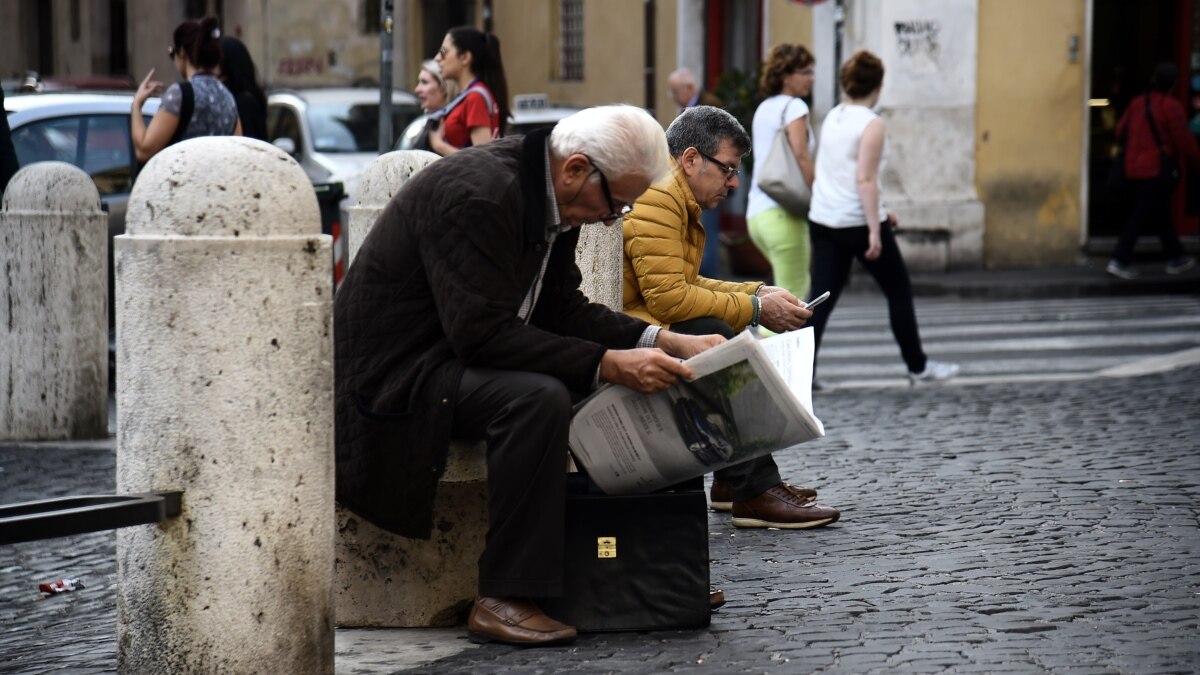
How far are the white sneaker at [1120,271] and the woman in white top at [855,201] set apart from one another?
712 cm

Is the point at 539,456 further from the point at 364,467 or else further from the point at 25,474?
the point at 25,474

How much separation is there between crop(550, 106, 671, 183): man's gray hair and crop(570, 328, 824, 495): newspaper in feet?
1.64

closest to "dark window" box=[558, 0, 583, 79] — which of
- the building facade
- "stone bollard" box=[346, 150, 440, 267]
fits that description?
the building facade

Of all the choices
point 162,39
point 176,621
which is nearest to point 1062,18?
point 176,621

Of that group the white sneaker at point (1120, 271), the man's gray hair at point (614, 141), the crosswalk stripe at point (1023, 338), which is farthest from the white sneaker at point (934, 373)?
the white sneaker at point (1120, 271)

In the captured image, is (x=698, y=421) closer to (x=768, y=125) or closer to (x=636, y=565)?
(x=636, y=565)

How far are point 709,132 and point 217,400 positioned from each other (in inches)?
94.9

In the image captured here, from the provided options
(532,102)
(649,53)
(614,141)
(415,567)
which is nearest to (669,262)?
(614,141)

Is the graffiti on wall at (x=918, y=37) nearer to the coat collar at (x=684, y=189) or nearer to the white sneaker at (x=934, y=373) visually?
the white sneaker at (x=934, y=373)

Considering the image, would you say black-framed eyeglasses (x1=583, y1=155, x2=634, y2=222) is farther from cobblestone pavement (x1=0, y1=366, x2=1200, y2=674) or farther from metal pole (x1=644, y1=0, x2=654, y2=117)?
metal pole (x1=644, y1=0, x2=654, y2=117)

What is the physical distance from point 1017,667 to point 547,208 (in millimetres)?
1570

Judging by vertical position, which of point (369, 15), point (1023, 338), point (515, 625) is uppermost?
point (369, 15)

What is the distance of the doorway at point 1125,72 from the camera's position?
18.2 metres

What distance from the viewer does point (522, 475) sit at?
435 centimetres
